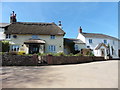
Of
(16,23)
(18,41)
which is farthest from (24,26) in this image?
(18,41)

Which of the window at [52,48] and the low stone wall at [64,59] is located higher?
→ the window at [52,48]

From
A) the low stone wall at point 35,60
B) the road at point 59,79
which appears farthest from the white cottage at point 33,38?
the road at point 59,79

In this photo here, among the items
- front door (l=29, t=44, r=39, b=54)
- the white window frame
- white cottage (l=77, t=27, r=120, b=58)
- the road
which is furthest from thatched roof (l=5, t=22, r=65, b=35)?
the road

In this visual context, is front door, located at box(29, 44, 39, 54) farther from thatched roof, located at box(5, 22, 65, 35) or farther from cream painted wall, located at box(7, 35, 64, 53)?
thatched roof, located at box(5, 22, 65, 35)

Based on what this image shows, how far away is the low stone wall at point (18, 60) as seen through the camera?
46.5ft

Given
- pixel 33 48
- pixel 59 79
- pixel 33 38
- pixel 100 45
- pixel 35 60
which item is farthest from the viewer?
pixel 100 45

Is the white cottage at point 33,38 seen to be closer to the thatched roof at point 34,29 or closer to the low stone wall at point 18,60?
the thatched roof at point 34,29

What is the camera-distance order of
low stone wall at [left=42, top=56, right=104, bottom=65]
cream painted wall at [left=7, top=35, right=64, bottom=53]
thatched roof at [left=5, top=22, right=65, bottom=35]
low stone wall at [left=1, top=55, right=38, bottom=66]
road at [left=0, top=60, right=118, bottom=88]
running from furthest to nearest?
thatched roof at [left=5, top=22, right=65, bottom=35] → cream painted wall at [left=7, top=35, right=64, bottom=53] → low stone wall at [left=42, top=56, right=104, bottom=65] → low stone wall at [left=1, top=55, right=38, bottom=66] → road at [left=0, top=60, right=118, bottom=88]

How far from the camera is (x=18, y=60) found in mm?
14469

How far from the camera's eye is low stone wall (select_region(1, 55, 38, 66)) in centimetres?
1416

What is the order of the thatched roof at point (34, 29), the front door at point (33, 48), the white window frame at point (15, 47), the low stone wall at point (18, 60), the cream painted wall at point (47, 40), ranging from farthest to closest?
the thatched roof at point (34, 29) < the cream painted wall at point (47, 40) < the white window frame at point (15, 47) < the front door at point (33, 48) < the low stone wall at point (18, 60)

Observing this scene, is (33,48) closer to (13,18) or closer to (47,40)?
(47,40)

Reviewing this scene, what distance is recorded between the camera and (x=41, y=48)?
23.1 meters

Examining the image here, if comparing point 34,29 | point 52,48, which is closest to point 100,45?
point 52,48
